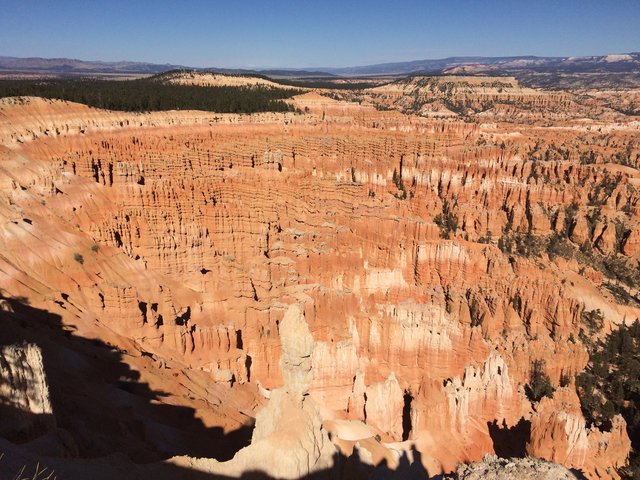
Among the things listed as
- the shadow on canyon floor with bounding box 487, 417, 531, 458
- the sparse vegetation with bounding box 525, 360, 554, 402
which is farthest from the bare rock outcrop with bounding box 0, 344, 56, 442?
→ the sparse vegetation with bounding box 525, 360, 554, 402

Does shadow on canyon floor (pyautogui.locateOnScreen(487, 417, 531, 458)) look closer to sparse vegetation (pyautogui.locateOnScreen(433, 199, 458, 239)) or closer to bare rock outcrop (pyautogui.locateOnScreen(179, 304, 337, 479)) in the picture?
bare rock outcrop (pyautogui.locateOnScreen(179, 304, 337, 479))

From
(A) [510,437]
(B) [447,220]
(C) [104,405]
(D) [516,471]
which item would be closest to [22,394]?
(C) [104,405]

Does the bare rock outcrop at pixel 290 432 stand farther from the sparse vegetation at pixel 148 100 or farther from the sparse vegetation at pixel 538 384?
the sparse vegetation at pixel 148 100

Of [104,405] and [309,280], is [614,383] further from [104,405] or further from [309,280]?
[104,405]

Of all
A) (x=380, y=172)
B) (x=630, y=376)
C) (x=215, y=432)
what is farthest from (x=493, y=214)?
(x=215, y=432)

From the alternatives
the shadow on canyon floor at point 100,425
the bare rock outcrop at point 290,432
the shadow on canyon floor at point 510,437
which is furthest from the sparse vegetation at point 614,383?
the bare rock outcrop at point 290,432

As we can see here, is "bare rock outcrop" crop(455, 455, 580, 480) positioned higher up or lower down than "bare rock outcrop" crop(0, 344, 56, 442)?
lower down

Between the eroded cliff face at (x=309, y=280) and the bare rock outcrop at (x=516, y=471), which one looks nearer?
the bare rock outcrop at (x=516, y=471)

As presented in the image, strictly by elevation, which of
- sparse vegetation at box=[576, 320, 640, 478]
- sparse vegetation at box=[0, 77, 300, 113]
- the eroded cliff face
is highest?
sparse vegetation at box=[0, 77, 300, 113]
